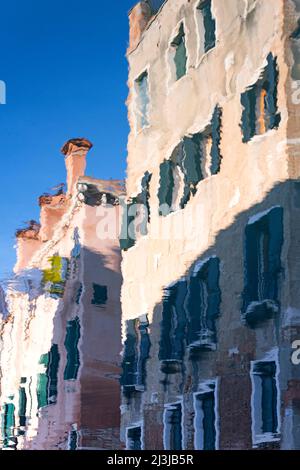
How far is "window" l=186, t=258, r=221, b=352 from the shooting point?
20.9 metres

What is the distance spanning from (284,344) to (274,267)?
1476 mm

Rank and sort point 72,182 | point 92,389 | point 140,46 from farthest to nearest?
point 72,182, point 92,389, point 140,46

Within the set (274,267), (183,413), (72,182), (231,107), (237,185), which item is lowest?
Answer: (183,413)

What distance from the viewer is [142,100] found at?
27.0m

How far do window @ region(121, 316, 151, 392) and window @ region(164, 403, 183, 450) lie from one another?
155cm

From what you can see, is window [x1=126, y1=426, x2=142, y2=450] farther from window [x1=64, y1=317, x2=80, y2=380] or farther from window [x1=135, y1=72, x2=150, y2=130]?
window [x1=135, y1=72, x2=150, y2=130]

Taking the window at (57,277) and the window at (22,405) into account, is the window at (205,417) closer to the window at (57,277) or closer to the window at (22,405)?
the window at (57,277)

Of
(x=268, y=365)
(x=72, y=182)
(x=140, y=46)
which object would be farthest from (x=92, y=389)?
(x=268, y=365)

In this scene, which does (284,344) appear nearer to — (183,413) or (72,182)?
(183,413)

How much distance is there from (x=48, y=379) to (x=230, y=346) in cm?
1414

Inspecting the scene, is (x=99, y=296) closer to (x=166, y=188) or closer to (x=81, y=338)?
(x=81, y=338)

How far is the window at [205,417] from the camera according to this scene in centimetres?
2100

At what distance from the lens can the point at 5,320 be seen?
1658 inches

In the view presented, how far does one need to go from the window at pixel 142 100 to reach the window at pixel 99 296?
7.07 metres
